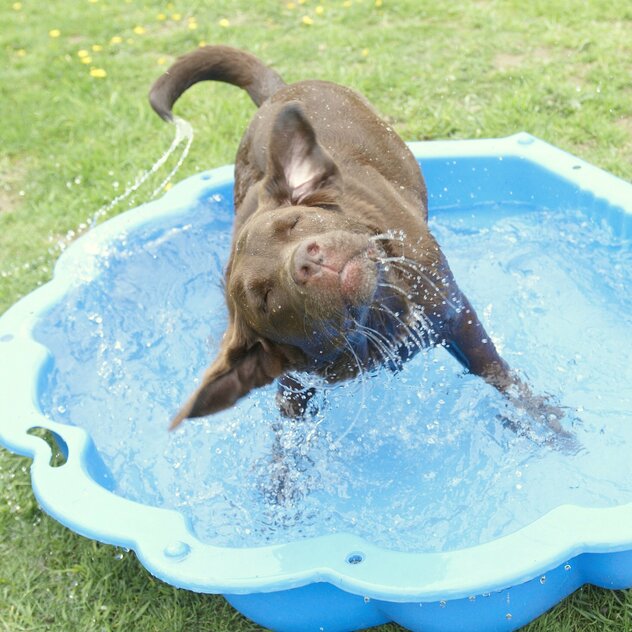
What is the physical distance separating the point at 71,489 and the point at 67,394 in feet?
3.93

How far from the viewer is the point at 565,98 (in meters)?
5.91

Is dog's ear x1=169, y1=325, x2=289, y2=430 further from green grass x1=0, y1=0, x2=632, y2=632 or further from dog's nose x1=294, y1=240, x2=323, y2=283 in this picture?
green grass x1=0, y1=0, x2=632, y2=632

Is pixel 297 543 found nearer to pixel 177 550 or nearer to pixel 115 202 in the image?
pixel 177 550

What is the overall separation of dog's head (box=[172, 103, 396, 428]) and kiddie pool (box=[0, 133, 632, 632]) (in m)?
0.51

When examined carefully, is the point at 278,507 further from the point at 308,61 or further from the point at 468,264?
the point at 308,61

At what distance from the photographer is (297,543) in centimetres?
291

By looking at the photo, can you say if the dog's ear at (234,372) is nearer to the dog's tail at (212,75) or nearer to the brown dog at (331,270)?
the brown dog at (331,270)

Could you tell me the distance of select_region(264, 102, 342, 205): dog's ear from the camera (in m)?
3.02

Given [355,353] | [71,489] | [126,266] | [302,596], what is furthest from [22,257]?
[302,596]

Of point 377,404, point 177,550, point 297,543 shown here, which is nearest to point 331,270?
point 297,543

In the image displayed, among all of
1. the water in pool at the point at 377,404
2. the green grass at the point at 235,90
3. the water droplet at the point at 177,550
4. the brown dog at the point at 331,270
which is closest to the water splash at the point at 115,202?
the green grass at the point at 235,90

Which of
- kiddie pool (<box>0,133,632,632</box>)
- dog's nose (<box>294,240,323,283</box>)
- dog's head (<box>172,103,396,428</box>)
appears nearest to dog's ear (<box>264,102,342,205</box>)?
dog's head (<box>172,103,396,428</box>)

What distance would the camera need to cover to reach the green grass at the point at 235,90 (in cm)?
548

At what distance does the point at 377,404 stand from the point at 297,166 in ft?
4.39
